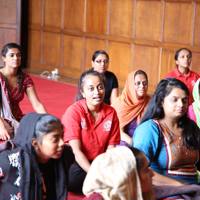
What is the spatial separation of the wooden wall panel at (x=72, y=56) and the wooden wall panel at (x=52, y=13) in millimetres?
367

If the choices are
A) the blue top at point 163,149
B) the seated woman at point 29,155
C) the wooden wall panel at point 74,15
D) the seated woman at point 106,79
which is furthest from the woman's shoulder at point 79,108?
the wooden wall panel at point 74,15

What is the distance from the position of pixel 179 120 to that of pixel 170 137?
13cm

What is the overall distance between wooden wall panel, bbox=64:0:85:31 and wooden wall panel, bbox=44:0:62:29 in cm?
21

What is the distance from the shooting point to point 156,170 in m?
3.09

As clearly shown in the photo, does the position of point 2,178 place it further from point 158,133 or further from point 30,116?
point 158,133

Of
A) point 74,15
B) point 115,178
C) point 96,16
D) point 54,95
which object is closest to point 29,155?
point 115,178

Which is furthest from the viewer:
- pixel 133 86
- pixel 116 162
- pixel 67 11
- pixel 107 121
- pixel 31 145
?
pixel 67 11

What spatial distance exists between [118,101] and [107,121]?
111 centimetres

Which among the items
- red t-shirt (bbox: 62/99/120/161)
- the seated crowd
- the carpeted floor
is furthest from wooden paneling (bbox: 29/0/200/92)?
red t-shirt (bbox: 62/99/120/161)

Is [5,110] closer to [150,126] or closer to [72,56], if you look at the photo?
[150,126]

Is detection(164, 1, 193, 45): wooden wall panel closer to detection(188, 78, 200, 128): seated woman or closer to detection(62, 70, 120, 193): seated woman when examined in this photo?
detection(188, 78, 200, 128): seated woman

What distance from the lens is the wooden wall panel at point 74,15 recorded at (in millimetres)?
9469

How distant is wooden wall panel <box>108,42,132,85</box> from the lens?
28.4ft

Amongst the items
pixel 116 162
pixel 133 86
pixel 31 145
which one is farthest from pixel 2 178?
pixel 133 86
